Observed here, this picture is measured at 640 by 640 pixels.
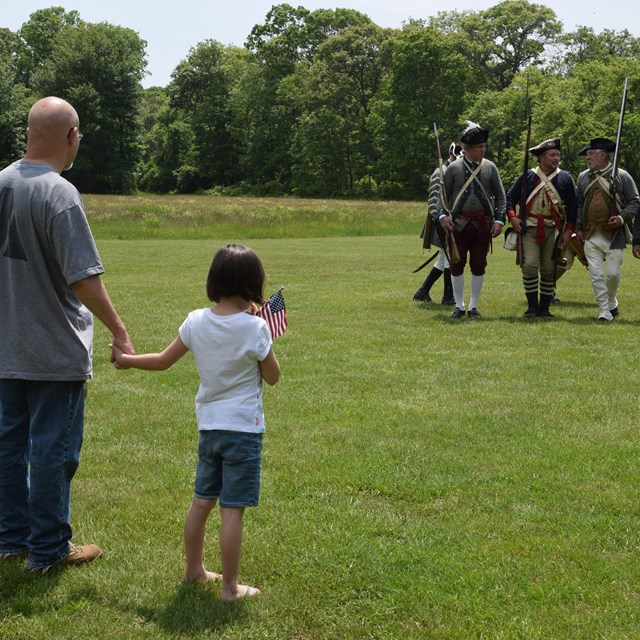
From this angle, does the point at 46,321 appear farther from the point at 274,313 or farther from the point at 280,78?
the point at 280,78

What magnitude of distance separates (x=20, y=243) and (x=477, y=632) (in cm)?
264

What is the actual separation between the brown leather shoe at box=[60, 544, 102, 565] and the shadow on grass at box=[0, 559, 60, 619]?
0.09 metres

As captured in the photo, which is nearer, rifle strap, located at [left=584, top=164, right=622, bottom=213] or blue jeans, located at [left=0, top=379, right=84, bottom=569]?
blue jeans, located at [left=0, top=379, right=84, bottom=569]

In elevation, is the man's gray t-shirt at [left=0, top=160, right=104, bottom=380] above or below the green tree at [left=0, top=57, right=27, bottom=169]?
below

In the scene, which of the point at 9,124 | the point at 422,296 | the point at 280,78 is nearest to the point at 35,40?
the point at 280,78

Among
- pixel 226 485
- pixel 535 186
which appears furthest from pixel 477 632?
pixel 535 186

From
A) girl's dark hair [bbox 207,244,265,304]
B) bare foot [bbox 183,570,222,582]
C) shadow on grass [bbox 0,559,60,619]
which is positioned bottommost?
shadow on grass [bbox 0,559,60,619]

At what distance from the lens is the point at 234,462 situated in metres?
3.98

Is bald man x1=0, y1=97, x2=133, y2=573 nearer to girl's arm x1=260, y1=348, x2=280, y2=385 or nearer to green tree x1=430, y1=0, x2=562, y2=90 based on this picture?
girl's arm x1=260, y1=348, x2=280, y2=385

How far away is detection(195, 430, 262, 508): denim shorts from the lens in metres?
3.96

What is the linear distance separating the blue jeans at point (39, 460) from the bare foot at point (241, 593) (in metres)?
0.92

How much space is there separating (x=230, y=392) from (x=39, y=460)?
3.27ft

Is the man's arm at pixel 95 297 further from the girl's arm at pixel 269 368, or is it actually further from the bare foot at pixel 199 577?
the bare foot at pixel 199 577

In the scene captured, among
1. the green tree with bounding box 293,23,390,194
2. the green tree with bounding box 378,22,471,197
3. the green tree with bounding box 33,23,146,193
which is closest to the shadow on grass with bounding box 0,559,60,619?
the green tree with bounding box 378,22,471,197
